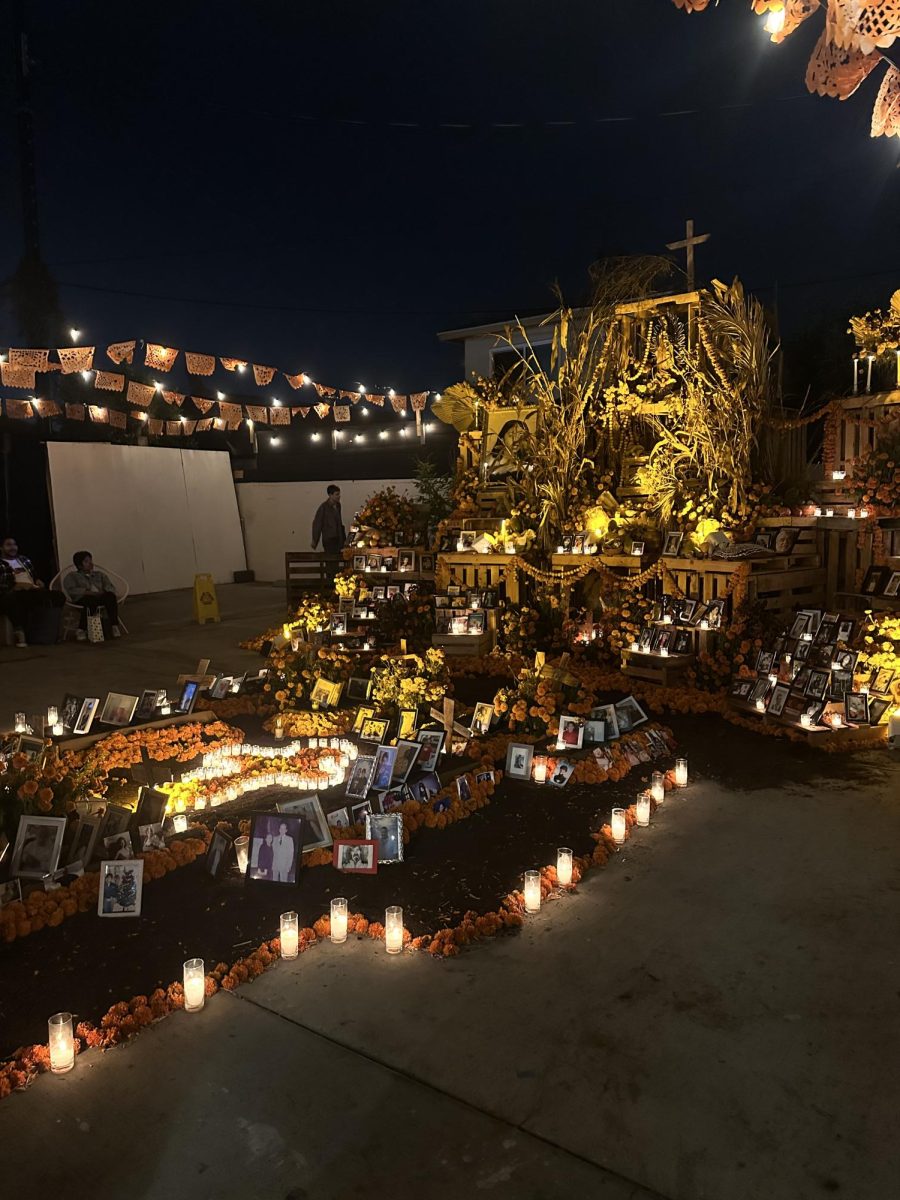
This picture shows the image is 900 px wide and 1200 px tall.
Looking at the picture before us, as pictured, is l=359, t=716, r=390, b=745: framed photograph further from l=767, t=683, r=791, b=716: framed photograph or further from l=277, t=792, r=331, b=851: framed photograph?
l=767, t=683, r=791, b=716: framed photograph

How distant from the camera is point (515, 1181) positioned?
2166mm

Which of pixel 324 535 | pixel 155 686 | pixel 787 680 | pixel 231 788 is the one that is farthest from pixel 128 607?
pixel 787 680

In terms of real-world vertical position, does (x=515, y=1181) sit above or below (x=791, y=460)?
below

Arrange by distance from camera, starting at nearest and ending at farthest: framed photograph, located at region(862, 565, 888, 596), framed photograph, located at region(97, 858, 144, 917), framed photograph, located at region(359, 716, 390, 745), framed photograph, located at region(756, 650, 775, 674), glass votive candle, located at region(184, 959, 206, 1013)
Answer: glass votive candle, located at region(184, 959, 206, 1013), framed photograph, located at region(97, 858, 144, 917), framed photograph, located at region(359, 716, 390, 745), framed photograph, located at region(756, 650, 775, 674), framed photograph, located at region(862, 565, 888, 596)

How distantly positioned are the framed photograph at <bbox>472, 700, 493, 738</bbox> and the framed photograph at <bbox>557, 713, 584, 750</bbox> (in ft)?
2.03

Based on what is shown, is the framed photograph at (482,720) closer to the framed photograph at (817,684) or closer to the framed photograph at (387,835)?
the framed photograph at (387,835)

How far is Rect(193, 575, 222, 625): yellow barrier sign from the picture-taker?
1257cm

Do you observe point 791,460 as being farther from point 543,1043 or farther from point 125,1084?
point 125,1084

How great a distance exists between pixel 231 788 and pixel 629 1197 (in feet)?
11.7

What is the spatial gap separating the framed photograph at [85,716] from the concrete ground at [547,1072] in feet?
12.7

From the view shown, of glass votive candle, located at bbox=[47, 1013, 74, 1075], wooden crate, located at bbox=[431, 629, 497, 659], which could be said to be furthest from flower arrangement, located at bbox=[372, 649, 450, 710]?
glass votive candle, located at bbox=[47, 1013, 74, 1075]

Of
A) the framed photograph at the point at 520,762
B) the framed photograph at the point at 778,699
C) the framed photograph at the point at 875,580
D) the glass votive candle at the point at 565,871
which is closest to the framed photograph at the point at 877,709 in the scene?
the framed photograph at the point at 778,699

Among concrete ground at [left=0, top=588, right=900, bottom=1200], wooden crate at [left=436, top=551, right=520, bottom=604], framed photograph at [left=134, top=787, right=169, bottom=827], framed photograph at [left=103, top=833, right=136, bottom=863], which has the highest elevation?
wooden crate at [left=436, top=551, right=520, bottom=604]

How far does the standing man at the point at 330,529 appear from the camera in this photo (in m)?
12.8
